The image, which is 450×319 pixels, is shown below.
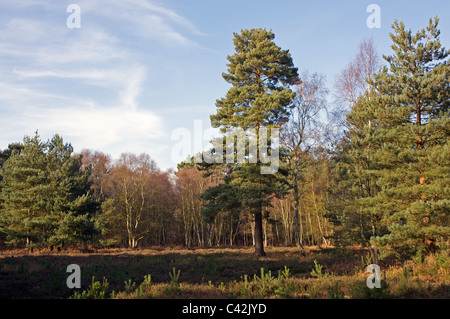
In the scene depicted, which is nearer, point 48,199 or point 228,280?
point 228,280

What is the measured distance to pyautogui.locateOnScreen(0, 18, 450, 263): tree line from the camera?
1284cm

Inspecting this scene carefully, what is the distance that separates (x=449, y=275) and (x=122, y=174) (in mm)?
32983

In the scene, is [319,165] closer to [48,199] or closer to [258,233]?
[258,233]

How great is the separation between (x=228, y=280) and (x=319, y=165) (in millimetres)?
13641

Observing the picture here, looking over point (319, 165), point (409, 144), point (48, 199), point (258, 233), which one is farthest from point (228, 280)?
point (48, 199)

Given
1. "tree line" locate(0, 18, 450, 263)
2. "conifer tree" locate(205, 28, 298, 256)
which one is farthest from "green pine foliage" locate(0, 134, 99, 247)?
"conifer tree" locate(205, 28, 298, 256)

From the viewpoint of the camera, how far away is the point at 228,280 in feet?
40.9

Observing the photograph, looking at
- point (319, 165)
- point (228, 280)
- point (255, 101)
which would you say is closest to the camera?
point (228, 280)

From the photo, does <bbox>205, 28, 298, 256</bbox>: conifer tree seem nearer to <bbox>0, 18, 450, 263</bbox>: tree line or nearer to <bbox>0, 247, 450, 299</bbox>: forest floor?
<bbox>0, 18, 450, 263</bbox>: tree line

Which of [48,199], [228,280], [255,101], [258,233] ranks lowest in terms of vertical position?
[228,280]

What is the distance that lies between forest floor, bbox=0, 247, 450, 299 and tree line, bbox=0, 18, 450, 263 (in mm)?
1693

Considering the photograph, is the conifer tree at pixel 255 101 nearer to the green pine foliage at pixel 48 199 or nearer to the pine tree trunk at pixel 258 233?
the pine tree trunk at pixel 258 233
